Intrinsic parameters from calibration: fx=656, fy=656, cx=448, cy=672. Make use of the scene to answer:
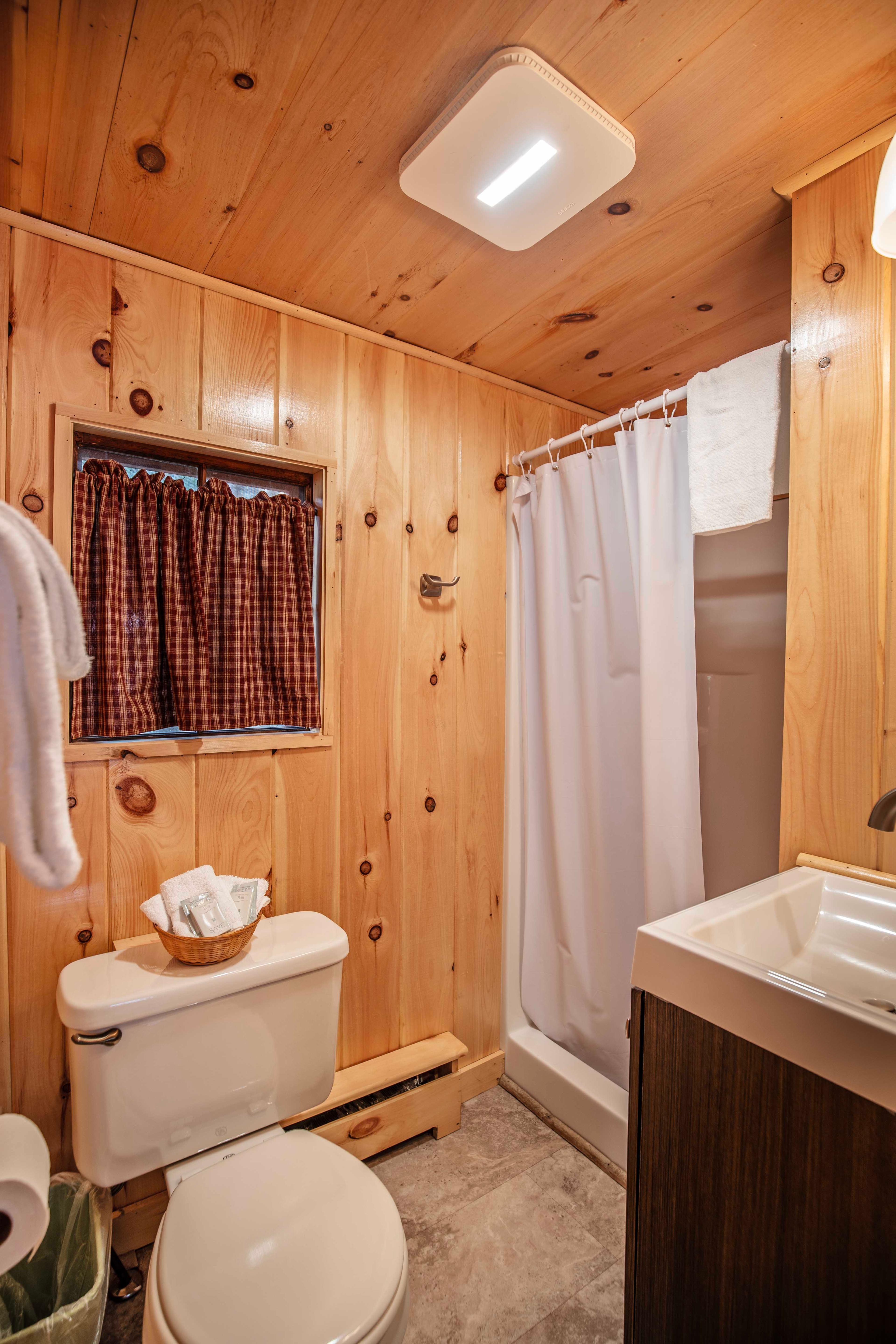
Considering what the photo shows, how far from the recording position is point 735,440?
1.40 m

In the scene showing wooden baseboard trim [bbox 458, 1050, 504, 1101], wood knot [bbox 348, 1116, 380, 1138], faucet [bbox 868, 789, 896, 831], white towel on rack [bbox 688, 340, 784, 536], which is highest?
white towel on rack [bbox 688, 340, 784, 536]

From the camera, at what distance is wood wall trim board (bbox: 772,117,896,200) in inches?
43.8

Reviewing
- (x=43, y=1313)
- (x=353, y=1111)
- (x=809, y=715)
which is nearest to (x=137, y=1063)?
(x=43, y=1313)

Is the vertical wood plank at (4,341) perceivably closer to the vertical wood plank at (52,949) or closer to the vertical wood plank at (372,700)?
the vertical wood plank at (52,949)

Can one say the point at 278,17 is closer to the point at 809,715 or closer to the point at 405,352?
the point at 405,352

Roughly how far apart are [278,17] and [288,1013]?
1.70 m

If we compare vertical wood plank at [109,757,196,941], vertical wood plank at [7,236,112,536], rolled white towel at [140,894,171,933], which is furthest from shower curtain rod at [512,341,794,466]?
rolled white towel at [140,894,171,933]

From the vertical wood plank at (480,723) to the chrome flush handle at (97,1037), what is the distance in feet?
3.39

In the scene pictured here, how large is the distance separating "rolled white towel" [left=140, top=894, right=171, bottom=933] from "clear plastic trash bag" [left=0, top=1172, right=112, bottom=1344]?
517 mm

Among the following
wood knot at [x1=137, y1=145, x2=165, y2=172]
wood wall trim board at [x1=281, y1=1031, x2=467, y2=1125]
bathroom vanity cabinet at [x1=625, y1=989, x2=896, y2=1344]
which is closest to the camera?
bathroom vanity cabinet at [x1=625, y1=989, x2=896, y2=1344]

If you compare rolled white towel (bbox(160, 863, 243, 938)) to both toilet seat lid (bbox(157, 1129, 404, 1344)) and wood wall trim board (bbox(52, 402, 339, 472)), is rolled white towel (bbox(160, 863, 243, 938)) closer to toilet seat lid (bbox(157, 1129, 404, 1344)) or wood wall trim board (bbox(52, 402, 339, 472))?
toilet seat lid (bbox(157, 1129, 404, 1344))

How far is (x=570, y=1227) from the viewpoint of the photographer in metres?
1.53

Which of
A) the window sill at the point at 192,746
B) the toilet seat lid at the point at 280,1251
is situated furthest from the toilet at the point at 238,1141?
the window sill at the point at 192,746

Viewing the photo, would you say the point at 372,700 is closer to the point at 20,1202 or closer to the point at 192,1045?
the point at 192,1045
